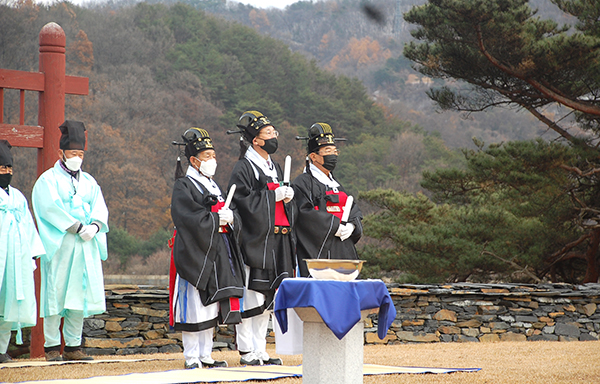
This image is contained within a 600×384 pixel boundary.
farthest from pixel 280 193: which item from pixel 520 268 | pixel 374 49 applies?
pixel 374 49

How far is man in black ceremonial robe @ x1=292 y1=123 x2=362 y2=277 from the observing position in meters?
6.14

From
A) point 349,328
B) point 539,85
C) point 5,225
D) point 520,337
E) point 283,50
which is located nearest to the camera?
point 349,328

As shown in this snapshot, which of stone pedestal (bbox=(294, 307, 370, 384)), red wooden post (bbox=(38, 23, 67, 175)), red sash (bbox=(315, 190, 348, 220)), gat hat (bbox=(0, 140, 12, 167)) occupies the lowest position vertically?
stone pedestal (bbox=(294, 307, 370, 384))

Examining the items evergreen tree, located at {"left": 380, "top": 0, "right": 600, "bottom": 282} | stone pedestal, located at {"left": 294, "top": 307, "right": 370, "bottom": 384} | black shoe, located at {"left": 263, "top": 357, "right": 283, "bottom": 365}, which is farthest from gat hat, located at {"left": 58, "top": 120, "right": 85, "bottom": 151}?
evergreen tree, located at {"left": 380, "top": 0, "right": 600, "bottom": 282}

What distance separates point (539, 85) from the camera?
10.7 m

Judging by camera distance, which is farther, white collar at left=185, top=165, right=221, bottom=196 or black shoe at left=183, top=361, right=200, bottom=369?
white collar at left=185, top=165, right=221, bottom=196

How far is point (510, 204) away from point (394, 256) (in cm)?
219

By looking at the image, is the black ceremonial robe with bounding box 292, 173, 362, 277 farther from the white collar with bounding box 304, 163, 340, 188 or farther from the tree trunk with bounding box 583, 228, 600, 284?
the tree trunk with bounding box 583, 228, 600, 284

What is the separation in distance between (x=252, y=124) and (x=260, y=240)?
1033 mm

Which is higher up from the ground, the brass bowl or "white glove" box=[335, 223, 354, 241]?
"white glove" box=[335, 223, 354, 241]

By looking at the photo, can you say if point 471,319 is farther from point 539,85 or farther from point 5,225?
point 5,225

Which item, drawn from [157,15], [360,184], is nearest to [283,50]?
[157,15]

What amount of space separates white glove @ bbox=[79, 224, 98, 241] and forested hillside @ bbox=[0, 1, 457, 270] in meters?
19.9

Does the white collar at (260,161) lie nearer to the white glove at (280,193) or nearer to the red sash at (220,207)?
the white glove at (280,193)
